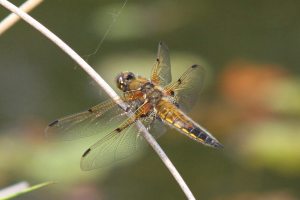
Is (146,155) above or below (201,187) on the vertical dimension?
above

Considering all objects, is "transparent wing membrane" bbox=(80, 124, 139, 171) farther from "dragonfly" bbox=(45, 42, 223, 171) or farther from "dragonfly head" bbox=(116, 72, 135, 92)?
"dragonfly head" bbox=(116, 72, 135, 92)

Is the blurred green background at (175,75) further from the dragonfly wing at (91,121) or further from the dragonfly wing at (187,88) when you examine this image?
the dragonfly wing at (91,121)

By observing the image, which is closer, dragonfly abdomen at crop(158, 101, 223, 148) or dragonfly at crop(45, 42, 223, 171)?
dragonfly at crop(45, 42, 223, 171)

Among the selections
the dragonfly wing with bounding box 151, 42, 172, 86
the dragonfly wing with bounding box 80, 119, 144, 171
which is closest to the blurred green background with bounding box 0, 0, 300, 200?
the dragonfly wing with bounding box 151, 42, 172, 86

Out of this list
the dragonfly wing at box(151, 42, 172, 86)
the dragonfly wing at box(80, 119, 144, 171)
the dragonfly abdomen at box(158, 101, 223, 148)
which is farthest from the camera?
the dragonfly wing at box(151, 42, 172, 86)

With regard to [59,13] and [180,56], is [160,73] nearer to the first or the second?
[180,56]

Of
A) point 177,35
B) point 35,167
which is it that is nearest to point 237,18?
point 177,35
